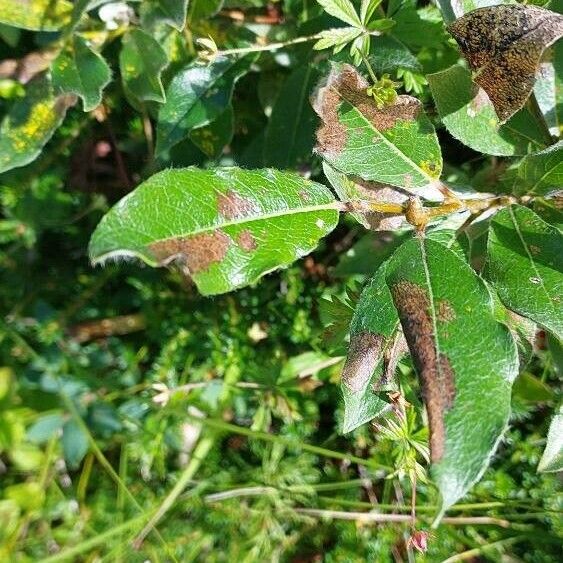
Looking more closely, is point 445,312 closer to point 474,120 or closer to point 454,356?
point 454,356

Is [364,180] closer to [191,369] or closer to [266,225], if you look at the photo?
[266,225]

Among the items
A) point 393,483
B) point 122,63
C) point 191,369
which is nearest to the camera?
point 122,63

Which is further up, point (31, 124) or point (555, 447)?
point (31, 124)

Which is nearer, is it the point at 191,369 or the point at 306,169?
the point at 306,169

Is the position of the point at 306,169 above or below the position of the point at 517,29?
below

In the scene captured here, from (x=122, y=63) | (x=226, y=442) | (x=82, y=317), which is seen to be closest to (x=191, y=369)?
(x=226, y=442)

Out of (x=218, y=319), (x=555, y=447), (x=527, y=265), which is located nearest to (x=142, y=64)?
(x=218, y=319)
